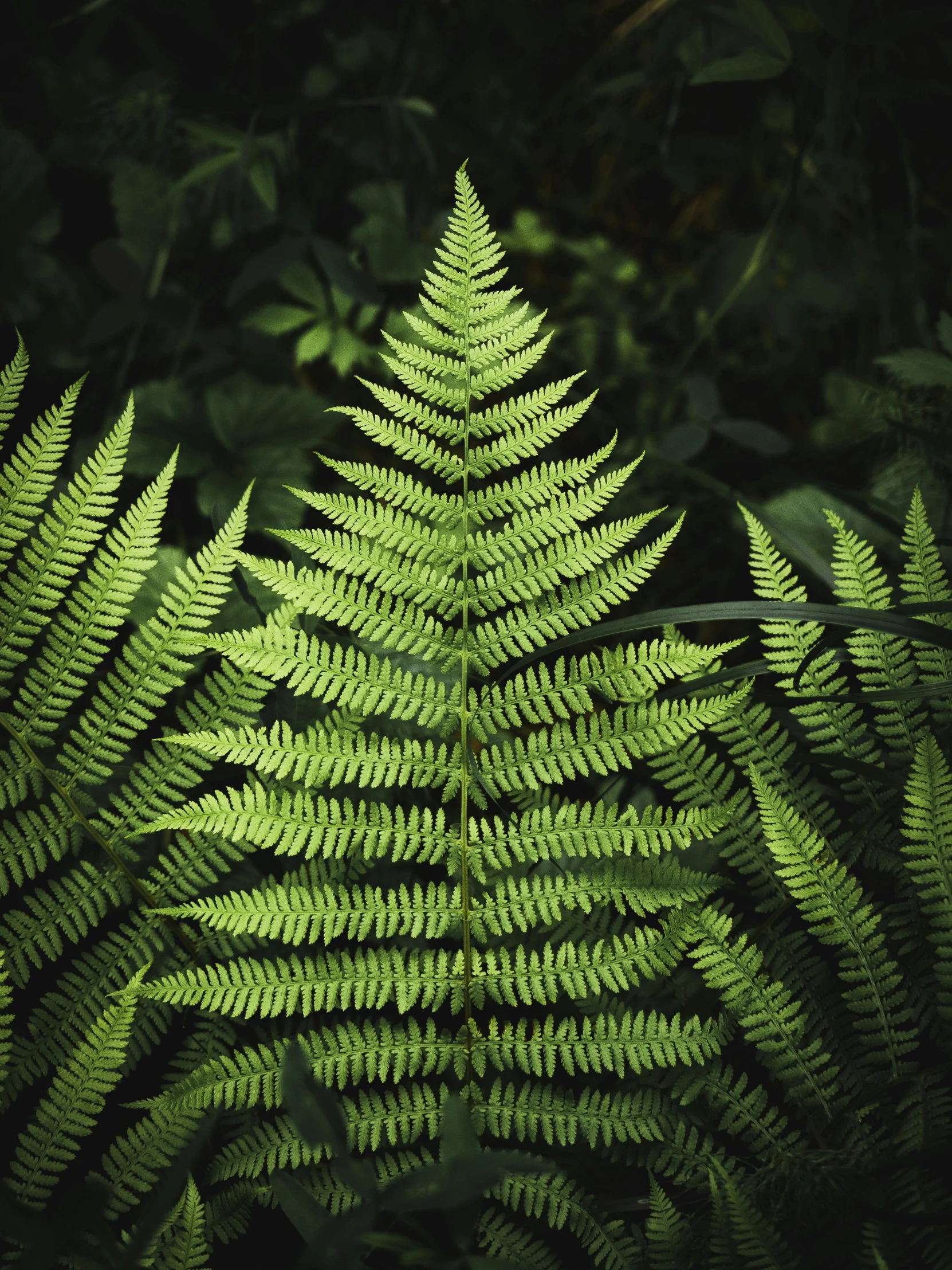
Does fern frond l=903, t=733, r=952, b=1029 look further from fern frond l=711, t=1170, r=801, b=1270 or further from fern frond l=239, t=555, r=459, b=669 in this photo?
fern frond l=239, t=555, r=459, b=669

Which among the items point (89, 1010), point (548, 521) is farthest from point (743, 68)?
point (89, 1010)

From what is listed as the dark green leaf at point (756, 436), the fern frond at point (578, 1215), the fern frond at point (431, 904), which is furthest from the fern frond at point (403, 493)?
the dark green leaf at point (756, 436)

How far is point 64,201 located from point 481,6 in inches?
67.4

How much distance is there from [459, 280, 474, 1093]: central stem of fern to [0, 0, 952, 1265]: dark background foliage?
38.5 inches

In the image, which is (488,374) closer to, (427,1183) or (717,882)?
(717,882)

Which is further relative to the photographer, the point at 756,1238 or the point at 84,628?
the point at 84,628

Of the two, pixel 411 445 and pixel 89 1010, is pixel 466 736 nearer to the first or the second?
pixel 411 445

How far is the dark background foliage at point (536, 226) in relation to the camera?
2.28 m

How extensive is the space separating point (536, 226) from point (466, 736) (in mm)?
2476

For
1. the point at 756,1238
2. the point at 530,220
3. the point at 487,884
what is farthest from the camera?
the point at 530,220

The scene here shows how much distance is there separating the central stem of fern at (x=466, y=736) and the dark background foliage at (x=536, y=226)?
979 millimetres

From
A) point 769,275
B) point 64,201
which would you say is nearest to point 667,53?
point 769,275

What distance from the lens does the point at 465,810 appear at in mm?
1354

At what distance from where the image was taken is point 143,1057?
1.58 metres
